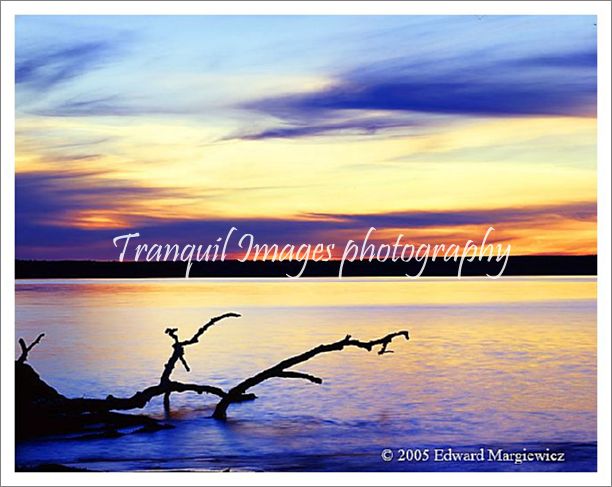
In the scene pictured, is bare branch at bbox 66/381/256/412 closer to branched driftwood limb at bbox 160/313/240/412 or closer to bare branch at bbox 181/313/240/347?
branched driftwood limb at bbox 160/313/240/412

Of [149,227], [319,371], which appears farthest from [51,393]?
[319,371]

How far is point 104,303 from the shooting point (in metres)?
6.30

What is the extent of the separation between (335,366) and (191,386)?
714 millimetres

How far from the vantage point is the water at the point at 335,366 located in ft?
19.7

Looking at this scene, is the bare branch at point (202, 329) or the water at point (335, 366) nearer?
the water at point (335, 366)

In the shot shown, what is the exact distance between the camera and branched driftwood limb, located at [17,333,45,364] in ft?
19.9

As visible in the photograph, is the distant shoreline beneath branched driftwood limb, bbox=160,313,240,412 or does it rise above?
above

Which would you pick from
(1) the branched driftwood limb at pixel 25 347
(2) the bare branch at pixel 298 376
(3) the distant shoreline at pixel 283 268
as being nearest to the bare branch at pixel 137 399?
(2) the bare branch at pixel 298 376

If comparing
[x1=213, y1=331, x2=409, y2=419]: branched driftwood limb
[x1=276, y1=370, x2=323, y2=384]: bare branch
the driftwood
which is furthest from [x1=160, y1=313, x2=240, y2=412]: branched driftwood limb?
[x1=276, y1=370, x2=323, y2=384]: bare branch

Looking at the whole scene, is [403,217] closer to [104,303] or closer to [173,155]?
[173,155]

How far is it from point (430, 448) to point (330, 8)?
215 centimetres

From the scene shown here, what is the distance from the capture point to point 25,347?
19.9ft

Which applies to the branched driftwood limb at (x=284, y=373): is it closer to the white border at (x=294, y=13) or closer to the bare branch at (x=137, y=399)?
the bare branch at (x=137, y=399)

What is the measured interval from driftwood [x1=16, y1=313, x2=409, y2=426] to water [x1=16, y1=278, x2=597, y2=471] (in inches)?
1.3
